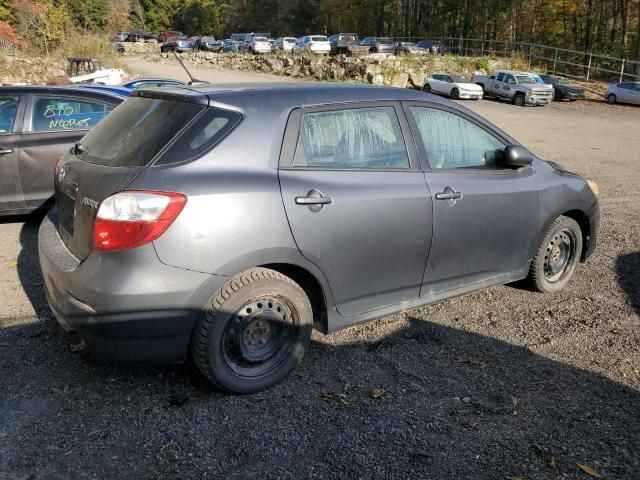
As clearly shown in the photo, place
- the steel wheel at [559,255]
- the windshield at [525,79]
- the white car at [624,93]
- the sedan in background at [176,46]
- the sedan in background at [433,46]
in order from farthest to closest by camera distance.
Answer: the sedan in background at [176,46] < the sedan in background at [433,46] < the windshield at [525,79] < the white car at [624,93] < the steel wheel at [559,255]

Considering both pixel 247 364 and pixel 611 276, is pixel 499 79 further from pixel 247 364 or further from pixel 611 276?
pixel 247 364

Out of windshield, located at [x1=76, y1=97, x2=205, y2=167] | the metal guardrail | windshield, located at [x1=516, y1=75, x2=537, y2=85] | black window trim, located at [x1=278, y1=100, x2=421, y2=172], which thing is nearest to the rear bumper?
windshield, located at [x1=76, y1=97, x2=205, y2=167]

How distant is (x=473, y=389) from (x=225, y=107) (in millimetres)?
2149

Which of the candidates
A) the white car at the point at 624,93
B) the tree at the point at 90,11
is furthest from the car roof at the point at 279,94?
the tree at the point at 90,11

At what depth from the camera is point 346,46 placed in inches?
1778

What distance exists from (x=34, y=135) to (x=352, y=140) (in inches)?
168

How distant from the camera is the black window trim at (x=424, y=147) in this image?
12.8ft

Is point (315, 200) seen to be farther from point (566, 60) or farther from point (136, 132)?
point (566, 60)

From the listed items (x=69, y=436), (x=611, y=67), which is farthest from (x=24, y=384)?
(x=611, y=67)

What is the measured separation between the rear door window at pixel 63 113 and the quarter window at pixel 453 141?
13.1ft

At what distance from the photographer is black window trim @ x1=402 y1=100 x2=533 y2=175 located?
3.89m

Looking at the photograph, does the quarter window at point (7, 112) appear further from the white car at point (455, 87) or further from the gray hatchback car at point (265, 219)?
the white car at point (455, 87)

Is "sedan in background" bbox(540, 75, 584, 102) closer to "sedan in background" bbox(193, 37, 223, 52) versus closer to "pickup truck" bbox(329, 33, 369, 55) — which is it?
"pickup truck" bbox(329, 33, 369, 55)

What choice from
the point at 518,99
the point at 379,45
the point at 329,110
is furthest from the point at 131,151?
the point at 379,45
